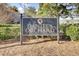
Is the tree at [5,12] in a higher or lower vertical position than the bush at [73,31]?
higher

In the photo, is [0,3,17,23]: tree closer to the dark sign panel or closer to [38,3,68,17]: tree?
the dark sign panel

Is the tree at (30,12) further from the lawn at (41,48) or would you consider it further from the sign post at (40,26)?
the lawn at (41,48)

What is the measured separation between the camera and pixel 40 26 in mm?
2842

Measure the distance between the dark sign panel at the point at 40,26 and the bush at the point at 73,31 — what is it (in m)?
0.21

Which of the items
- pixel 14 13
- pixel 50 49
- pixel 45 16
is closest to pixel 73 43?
pixel 50 49

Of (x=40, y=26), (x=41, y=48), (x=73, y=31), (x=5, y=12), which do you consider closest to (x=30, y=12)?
(x=40, y=26)

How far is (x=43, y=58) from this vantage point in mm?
2785

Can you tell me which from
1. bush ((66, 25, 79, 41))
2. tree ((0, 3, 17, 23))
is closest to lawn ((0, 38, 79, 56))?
bush ((66, 25, 79, 41))

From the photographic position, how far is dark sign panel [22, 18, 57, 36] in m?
2.84

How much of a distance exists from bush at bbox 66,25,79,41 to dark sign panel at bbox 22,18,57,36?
0.21 meters

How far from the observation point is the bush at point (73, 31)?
283 cm

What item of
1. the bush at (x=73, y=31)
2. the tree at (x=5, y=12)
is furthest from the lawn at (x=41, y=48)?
the tree at (x=5, y=12)

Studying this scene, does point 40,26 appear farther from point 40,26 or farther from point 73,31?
point 73,31

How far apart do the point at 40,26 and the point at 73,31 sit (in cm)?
52
